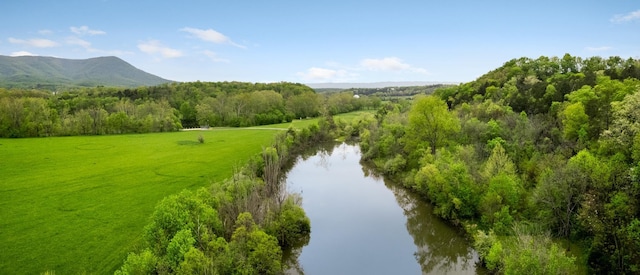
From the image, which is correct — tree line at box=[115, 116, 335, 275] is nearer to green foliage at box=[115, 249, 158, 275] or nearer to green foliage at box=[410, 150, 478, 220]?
green foliage at box=[115, 249, 158, 275]

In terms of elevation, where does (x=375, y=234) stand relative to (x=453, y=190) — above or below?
below

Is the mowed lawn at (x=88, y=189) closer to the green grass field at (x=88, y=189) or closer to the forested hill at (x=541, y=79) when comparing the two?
the green grass field at (x=88, y=189)

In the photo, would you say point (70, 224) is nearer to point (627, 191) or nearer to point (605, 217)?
point (605, 217)

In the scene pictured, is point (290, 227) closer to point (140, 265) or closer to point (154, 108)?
point (140, 265)

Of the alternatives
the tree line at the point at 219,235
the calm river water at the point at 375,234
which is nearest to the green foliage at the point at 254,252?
the tree line at the point at 219,235

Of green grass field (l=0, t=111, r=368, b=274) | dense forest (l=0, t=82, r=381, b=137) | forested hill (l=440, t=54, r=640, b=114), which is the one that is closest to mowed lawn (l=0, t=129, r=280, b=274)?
green grass field (l=0, t=111, r=368, b=274)

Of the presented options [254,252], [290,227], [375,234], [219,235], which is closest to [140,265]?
[254,252]
